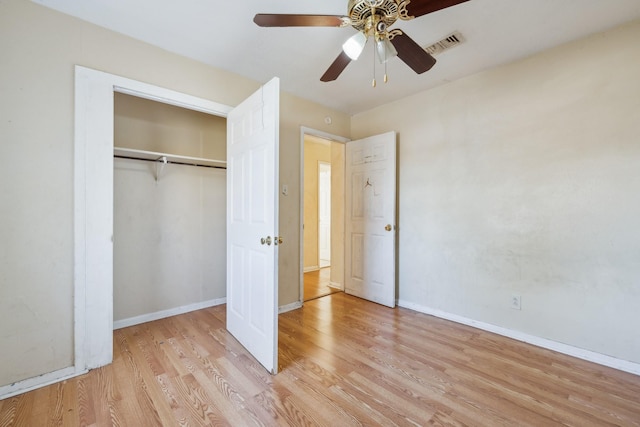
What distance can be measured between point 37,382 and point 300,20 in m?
2.76

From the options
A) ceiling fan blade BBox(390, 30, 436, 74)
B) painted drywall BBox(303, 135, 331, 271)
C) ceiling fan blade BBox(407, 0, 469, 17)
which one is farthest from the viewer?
painted drywall BBox(303, 135, 331, 271)

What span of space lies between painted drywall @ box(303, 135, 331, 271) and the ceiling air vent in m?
2.88

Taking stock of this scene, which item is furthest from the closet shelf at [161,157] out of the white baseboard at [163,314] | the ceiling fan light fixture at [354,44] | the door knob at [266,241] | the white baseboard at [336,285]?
the white baseboard at [336,285]

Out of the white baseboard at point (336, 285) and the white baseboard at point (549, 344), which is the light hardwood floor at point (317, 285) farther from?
the white baseboard at point (549, 344)

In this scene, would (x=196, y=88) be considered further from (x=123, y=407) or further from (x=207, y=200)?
(x=123, y=407)

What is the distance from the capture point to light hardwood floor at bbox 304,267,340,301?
12.2ft

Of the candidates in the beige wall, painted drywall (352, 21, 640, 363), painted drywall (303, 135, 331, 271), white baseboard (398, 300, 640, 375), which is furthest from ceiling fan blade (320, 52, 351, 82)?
painted drywall (303, 135, 331, 271)

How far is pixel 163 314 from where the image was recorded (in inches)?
112

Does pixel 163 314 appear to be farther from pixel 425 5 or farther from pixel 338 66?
pixel 425 5

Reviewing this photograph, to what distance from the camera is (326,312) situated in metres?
3.06

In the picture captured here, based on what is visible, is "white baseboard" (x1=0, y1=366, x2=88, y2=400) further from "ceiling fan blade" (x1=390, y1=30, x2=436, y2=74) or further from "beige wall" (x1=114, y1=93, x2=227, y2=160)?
"ceiling fan blade" (x1=390, y1=30, x2=436, y2=74)

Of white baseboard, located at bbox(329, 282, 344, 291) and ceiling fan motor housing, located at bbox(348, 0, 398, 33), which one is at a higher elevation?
ceiling fan motor housing, located at bbox(348, 0, 398, 33)

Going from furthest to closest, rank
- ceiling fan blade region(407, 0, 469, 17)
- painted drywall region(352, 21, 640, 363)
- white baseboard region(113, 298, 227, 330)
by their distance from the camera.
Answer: white baseboard region(113, 298, 227, 330), painted drywall region(352, 21, 640, 363), ceiling fan blade region(407, 0, 469, 17)

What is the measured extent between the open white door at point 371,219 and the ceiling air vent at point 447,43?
100cm
